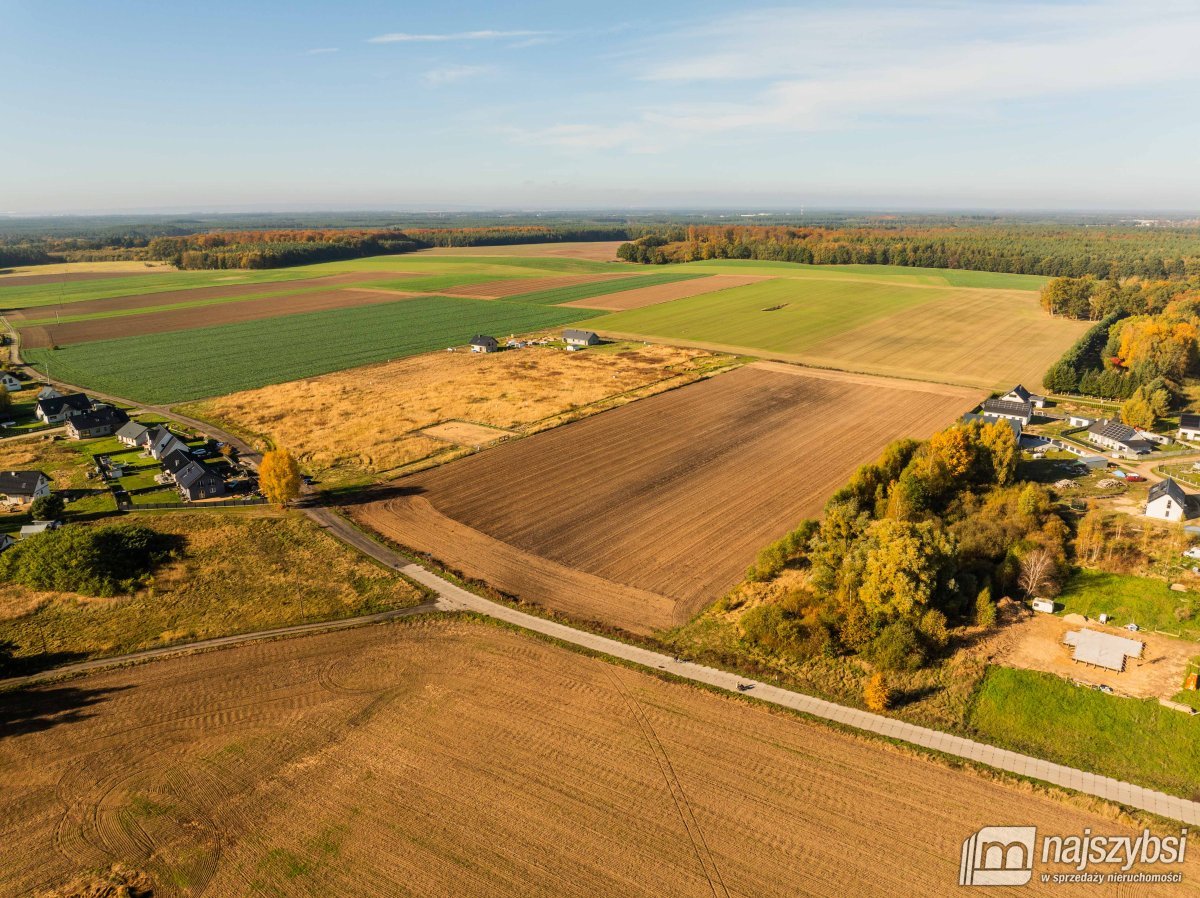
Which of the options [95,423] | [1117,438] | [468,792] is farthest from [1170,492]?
[95,423]

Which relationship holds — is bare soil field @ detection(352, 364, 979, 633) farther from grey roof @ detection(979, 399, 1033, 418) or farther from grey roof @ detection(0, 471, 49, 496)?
grey roof @ detection(0, 471, 49, 496)

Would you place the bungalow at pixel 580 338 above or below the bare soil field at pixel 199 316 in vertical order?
below

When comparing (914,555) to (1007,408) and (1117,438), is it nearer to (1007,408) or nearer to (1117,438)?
(1117,438)

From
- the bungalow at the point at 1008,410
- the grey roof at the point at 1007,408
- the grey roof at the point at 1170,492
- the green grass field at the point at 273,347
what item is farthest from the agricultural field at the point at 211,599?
the grey roof at the point at 1007,408

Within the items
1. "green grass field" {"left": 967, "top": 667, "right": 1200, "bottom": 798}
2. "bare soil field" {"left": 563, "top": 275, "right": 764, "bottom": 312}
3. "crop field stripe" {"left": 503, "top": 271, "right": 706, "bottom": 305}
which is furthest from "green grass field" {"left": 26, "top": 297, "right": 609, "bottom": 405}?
"green grass field" {"left": 967, "top": 667, "right": 1200, "bottom": 798}

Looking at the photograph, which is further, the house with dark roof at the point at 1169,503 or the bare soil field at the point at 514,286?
the bare soil field at the point at 514,286

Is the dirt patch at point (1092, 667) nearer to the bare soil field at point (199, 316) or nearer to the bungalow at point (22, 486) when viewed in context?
the bungalow at point (22, 486)

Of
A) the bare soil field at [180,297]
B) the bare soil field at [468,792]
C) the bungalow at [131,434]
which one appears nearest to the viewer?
the bare soil field at [468,792]
